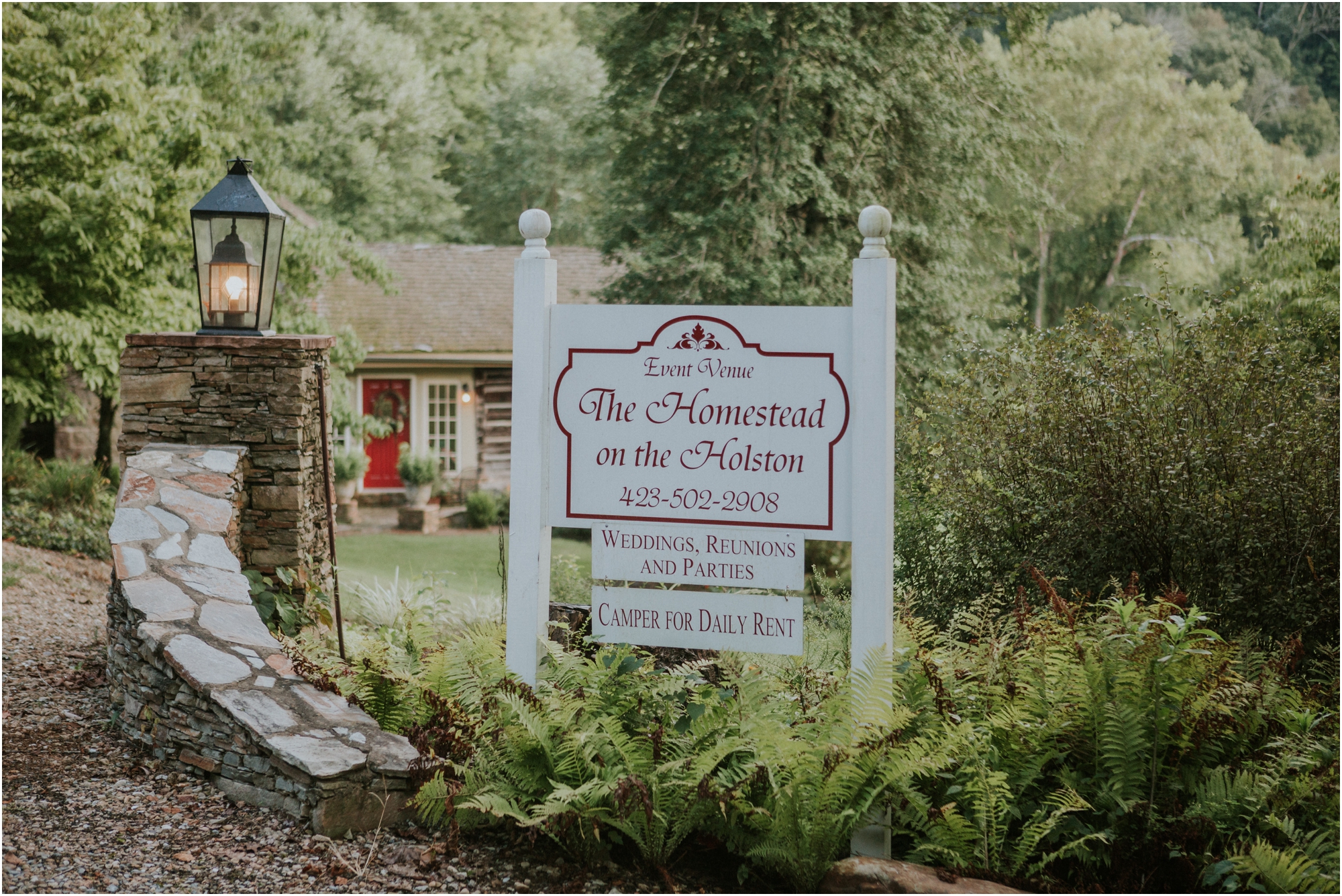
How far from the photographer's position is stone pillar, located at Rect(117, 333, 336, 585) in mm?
5211

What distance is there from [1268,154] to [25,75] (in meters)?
26.1

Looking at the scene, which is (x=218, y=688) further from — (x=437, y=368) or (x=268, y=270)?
(x=437, y=368)

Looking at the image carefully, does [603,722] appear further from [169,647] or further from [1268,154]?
[1268,154]

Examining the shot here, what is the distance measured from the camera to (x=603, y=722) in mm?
3225

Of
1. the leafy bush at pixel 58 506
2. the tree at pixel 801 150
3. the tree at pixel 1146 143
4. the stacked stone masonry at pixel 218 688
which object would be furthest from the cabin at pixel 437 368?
the stacked stone masonry at pixel 218 688

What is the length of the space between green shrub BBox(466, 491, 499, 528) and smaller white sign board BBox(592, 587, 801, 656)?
12.9 m

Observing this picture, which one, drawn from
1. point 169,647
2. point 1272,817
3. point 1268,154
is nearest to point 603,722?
point 169,647

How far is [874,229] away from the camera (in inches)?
135

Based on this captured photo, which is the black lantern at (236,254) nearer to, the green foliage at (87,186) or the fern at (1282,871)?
the green foliage at (87,186)

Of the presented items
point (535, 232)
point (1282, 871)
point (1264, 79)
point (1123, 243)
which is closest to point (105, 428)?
point (535, 232)

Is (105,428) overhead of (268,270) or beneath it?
beneath

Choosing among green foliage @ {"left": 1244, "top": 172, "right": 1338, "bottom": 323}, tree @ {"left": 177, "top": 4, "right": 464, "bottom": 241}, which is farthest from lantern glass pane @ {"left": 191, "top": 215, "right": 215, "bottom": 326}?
tree @ {"left": 177, "top": 4, "right": 464, "bottom": 241}

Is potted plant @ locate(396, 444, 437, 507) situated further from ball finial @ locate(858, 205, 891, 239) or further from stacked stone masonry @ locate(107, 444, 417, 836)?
ball finial @ locate(858, 205, 891, 239)

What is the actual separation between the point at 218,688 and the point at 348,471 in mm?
13509
